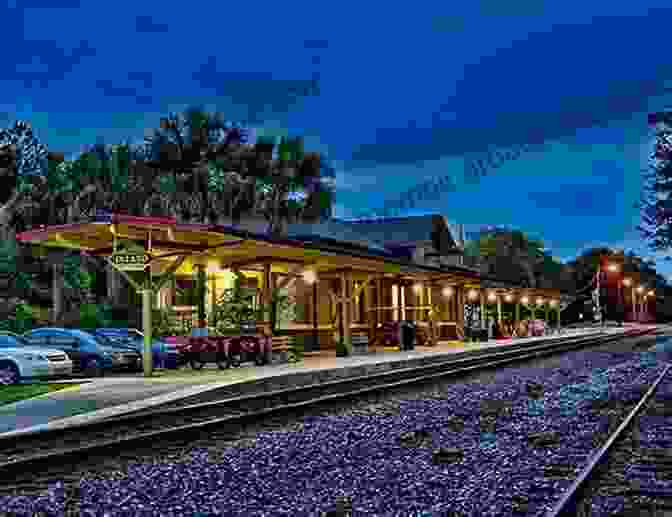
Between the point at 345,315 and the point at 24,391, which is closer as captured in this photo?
the point at 24,391

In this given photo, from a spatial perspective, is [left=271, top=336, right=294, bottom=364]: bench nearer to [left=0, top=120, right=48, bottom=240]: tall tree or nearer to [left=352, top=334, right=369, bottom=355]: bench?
[left=352, top=334, right=369, bottom=355]: bench

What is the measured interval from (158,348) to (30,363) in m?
4.29

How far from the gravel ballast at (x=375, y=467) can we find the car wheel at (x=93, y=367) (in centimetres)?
975

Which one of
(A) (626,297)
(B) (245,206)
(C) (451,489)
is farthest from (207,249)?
(A) (626,297)

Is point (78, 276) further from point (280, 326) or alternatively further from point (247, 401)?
point (247, 401)

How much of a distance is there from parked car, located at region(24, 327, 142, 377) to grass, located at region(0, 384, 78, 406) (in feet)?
11.0

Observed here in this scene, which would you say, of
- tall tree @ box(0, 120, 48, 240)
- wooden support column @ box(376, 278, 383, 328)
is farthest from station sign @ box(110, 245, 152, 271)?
wooden support column @ box(376, 278, 383, 328)

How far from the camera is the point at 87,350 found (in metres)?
21.3

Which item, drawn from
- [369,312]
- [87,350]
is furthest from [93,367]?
[369,312]

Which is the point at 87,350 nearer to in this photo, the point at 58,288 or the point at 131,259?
the point at 131,259

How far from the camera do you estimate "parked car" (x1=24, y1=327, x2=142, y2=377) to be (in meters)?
21.2

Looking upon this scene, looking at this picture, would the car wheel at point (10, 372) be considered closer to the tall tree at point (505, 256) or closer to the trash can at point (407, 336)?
the trash can at point (407, 336)

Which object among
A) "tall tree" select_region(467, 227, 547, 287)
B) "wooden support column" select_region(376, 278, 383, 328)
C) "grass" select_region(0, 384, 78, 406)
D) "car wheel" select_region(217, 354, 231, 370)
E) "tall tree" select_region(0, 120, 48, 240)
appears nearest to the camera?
"grass" select_region(0, 384, 78, 406)

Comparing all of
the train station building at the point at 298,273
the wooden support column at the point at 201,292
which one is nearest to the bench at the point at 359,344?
the train station building at the point at 298,273
